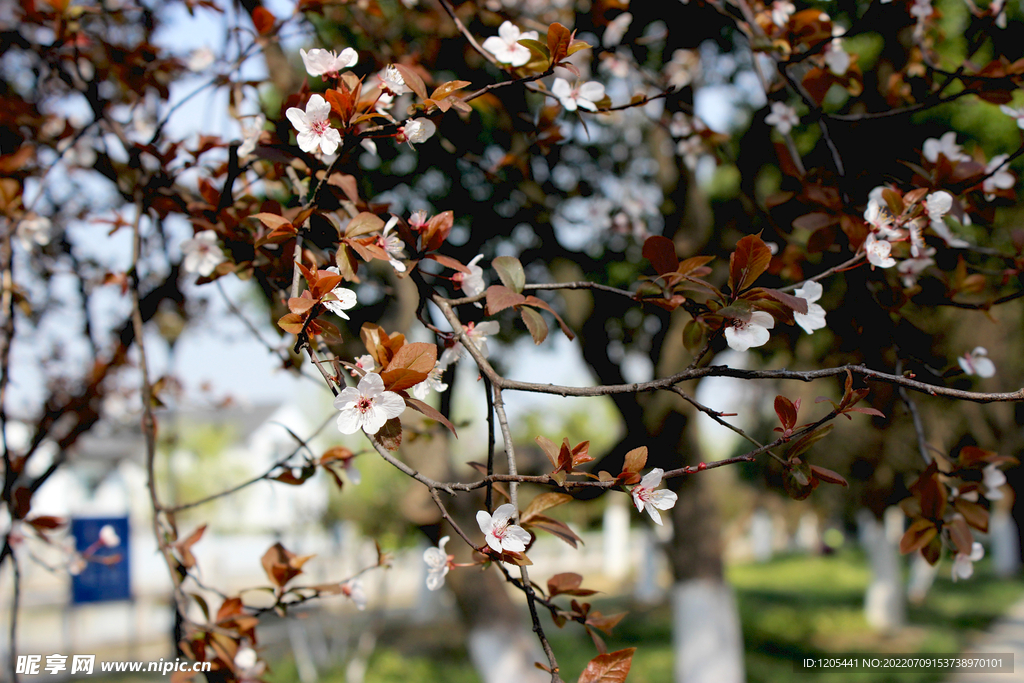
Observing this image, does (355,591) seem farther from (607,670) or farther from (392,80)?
(392,80)

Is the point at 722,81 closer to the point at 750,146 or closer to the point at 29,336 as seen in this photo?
the point at 750,146

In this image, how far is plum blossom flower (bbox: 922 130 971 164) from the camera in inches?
55.6

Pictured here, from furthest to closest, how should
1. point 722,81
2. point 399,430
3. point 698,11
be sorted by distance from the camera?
point 722,81
point 698,11
point 399,430

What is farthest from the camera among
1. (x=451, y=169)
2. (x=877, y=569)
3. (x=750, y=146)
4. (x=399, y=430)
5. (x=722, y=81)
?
(x=877, y=569)

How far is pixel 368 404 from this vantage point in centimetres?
88

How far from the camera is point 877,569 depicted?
925 centimetres

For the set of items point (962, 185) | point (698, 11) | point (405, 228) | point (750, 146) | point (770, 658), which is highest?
point (698, 11)

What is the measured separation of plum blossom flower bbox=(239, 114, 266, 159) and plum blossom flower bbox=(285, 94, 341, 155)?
1.06ft

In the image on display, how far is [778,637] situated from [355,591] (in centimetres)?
876

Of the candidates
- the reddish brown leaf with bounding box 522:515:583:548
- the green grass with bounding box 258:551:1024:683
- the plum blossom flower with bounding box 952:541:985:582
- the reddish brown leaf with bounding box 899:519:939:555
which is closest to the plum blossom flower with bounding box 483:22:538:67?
the reddish brown leaf with bounding box 522:515:583:548

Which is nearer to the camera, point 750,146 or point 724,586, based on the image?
point 750,146

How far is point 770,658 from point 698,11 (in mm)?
7676

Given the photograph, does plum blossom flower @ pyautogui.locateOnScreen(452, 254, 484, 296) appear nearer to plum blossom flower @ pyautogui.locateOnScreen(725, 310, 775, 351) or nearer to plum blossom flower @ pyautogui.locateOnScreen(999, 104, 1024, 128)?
plum blossom flower @ pyautogui.locateOnScreen(725, 310, 775, 351)

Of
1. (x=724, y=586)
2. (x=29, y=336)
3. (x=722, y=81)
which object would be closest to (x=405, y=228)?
(x=724, y=586)
